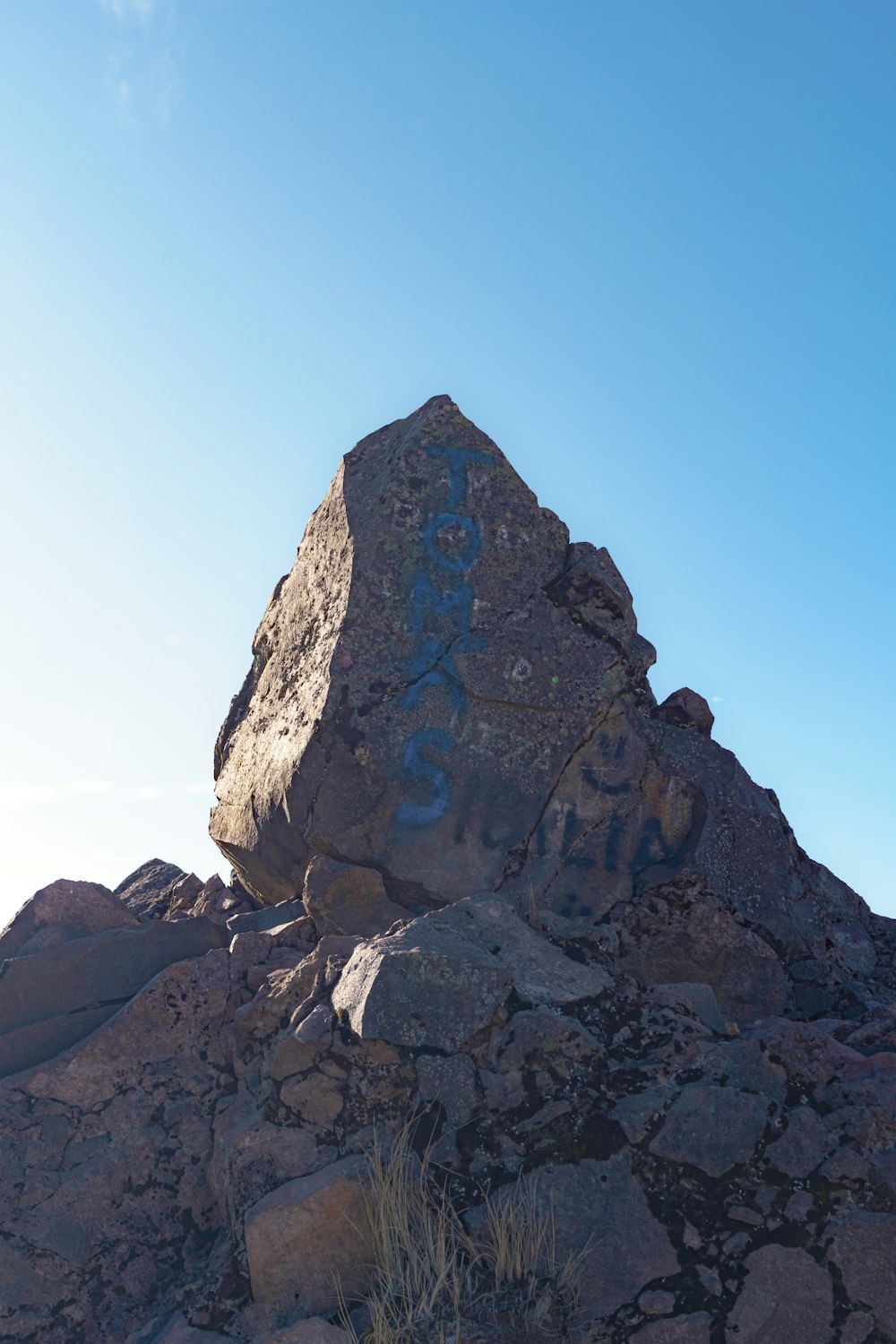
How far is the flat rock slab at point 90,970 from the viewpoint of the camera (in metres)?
3.93

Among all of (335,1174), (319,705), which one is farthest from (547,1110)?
(319,705)

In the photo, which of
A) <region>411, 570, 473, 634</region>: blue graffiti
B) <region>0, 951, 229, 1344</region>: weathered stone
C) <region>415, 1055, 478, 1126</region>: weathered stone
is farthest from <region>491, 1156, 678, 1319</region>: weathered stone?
<region>411, 570, 473, 634</region>: blue graffiti

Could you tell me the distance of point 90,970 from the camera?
4.03 m

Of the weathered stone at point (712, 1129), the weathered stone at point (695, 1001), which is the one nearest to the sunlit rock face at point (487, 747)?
the weathered stone at point (695, 1001)

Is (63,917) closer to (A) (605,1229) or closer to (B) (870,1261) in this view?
(A) (605,1229)

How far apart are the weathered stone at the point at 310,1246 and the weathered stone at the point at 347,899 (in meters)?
1.55

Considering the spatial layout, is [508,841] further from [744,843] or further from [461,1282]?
[461,1282]

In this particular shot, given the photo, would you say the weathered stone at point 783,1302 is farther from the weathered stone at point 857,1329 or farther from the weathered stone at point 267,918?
the weathered stone at point 267,918

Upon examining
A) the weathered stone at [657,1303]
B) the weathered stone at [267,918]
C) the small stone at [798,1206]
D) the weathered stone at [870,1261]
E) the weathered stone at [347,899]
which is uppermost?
the weathered stone at [347,899]

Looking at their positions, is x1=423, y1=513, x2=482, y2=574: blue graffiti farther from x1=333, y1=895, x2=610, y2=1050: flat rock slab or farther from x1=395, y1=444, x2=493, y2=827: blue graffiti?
x1=333, y1=895, x2=610, y2=1050: flat rock slab

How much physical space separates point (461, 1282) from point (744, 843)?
2.88m

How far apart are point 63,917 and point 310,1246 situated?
78.4 inches

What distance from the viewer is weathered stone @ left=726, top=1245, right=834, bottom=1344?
8.40ft

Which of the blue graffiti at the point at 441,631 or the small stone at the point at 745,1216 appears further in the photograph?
the blue graffiti at the point at 441,631
